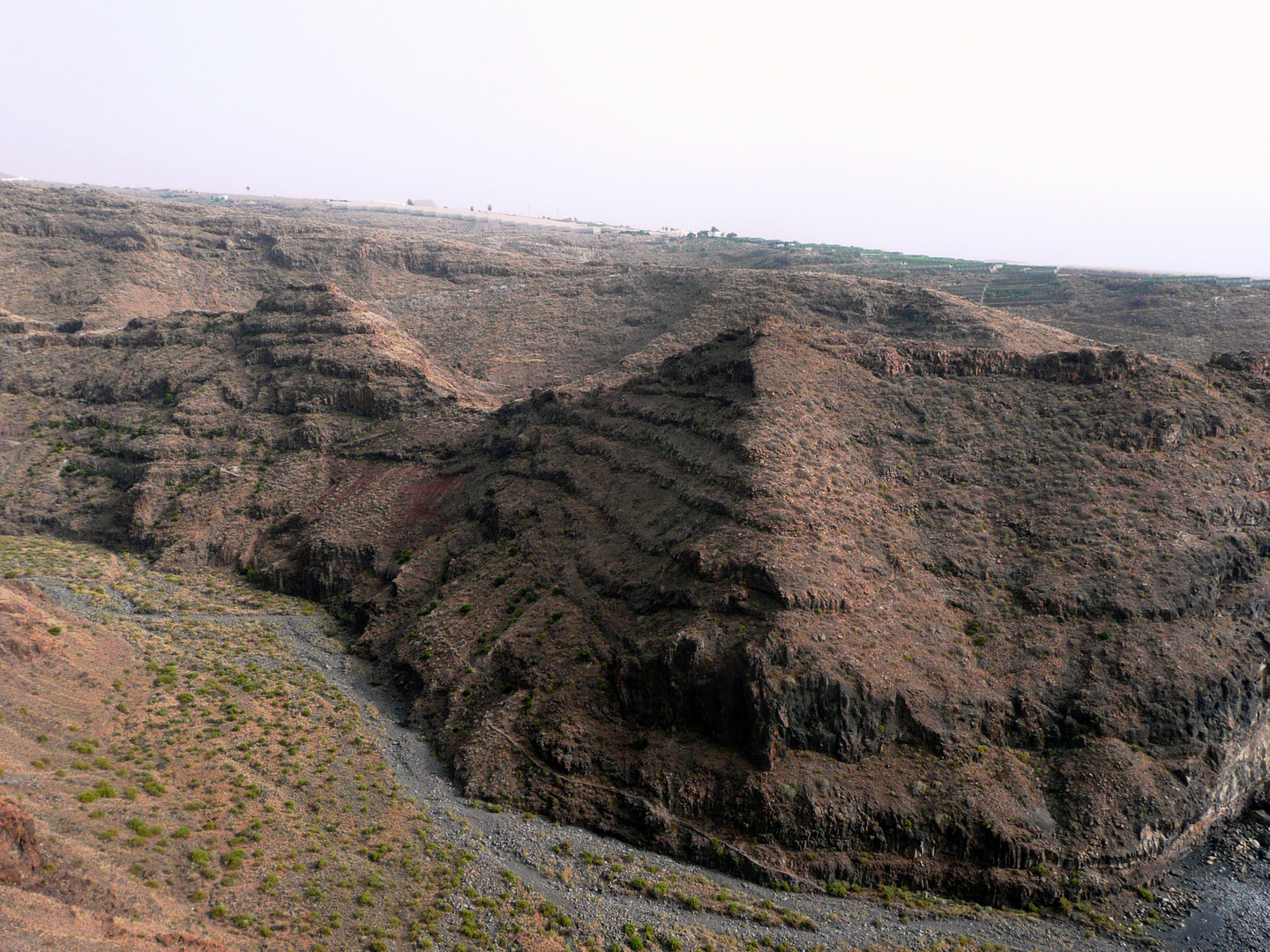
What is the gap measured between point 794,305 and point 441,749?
73030 mm

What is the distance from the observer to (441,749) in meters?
38.5

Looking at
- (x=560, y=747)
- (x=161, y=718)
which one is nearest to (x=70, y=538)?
(x=161, y=718)

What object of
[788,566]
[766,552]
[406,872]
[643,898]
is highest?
[766,552]

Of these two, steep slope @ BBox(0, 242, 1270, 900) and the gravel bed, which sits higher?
steep slope @ BBox(0, 242, 1270, 900)

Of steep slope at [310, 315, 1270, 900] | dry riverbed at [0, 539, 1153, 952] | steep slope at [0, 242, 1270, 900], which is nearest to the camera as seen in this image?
dry riverbed at [0, 539, 1153, 952]

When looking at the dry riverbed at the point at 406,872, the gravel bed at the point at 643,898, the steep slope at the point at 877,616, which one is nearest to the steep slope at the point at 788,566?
the steep slope at the point at 877,616

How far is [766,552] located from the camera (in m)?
37.8

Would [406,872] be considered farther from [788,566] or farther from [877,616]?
[877,616]

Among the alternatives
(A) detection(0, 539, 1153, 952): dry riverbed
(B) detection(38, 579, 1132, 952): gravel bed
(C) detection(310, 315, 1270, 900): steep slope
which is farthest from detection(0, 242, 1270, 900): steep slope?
(A) detection(0, 539, 1153, 952): dry riverbed

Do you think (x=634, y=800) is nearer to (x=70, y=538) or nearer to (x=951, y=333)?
(x=70, y=538)

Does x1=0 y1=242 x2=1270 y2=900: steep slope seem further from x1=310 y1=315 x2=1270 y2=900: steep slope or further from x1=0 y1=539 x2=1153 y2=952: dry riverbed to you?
x1=0 y1=539 x2=1153 y2=952: dry riverbed

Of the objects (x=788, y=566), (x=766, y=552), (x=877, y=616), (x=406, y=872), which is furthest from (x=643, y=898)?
(x=877, y=616)

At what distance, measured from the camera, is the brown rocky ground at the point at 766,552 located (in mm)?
32625

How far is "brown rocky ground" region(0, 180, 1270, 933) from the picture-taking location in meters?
32.6
